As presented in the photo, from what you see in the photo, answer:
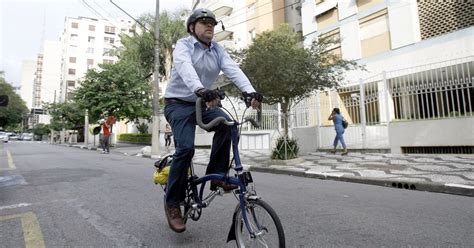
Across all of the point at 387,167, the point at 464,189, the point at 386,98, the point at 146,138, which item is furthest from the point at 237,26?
the point at 464,189

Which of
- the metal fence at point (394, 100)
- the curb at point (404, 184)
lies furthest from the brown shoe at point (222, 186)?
the metal fence at point (394, 100)

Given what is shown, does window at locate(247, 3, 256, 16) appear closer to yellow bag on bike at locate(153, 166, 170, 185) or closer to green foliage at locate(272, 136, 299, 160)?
green foliage at locate(272, 136, 299, 160)

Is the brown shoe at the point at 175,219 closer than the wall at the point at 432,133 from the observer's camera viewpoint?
Yes

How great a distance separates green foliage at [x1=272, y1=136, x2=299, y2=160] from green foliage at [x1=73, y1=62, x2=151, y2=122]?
1401cm

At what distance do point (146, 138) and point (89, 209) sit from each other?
23.9 meters

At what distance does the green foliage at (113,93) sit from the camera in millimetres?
21078

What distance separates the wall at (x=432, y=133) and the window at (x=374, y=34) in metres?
7.11

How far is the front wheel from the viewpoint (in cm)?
212

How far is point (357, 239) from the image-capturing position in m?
2.89

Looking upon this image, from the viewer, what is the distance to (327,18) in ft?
64.3

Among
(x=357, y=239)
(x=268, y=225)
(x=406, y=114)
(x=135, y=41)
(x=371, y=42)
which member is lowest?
(x=357, y=239)

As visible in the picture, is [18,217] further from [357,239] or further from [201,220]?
[357,239]

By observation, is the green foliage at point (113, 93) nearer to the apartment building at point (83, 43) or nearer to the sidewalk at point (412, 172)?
the sidewalk at point (412, 172)

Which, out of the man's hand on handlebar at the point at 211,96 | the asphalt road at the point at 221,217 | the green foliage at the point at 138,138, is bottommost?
the asphalt road at the point at 221,217
